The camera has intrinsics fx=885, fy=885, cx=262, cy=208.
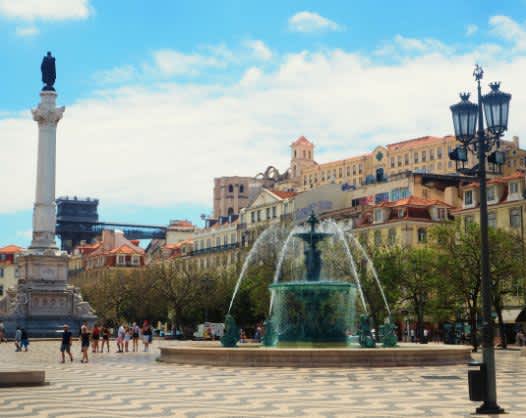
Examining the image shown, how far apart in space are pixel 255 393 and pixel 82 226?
497 ft

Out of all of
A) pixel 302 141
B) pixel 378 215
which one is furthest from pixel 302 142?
pixel 378 215

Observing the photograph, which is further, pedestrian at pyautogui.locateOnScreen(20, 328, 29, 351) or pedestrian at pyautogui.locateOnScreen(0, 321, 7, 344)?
pedestrian at pyautogui.locateOnScreen(0, 321, 7, 344)

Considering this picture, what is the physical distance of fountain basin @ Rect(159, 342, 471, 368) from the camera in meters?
27.8

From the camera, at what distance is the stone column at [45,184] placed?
213 ft

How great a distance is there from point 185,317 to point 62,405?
73.1m

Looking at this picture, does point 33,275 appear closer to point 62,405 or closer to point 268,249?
point 268,249

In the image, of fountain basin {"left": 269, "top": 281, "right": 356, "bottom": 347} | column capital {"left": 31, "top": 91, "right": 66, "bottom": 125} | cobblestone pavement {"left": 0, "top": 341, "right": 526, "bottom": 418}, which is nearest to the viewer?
cobblestone pavement {"left": 0, "top": 341, "right": 526, "bottom": 418}

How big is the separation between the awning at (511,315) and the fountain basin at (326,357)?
1450 inches

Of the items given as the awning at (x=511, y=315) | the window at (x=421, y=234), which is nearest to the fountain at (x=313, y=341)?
the awning at (x=511, y=315)

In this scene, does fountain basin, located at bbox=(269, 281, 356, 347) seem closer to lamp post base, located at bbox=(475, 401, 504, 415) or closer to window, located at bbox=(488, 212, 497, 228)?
lamp post base, located at bbox=(475, 401, 504, 415)

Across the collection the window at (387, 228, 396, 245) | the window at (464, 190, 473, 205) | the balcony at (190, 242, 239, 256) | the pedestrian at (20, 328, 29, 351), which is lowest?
the pedestrian at (20, 328, 29, 351)

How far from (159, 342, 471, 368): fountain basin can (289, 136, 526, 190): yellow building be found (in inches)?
3792

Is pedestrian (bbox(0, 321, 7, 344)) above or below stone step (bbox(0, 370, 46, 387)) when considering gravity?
above

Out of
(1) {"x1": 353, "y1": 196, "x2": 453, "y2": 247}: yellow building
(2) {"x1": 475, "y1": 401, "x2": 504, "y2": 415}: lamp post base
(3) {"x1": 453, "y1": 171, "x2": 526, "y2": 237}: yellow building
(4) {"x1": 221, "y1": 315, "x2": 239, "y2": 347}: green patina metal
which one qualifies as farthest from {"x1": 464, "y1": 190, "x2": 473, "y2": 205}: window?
(2) {"x1": 475, "y1": 401, "x2": 504, "y2": 415}: lamp post base
